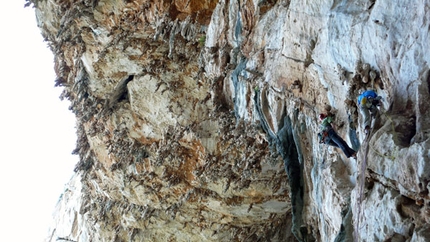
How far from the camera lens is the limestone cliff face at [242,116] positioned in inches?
245

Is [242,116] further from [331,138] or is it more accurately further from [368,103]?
[368,103]

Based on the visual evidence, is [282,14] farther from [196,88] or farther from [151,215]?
[151,215]

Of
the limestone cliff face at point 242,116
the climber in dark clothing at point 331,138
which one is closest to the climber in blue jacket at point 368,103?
the limestone cliff face at point 242,116

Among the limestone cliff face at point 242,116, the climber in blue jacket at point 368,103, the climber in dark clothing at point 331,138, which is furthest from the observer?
the climber in dark clothing at point 331,138

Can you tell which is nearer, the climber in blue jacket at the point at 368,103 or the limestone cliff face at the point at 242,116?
the limestone cliff face at the point at 242,116

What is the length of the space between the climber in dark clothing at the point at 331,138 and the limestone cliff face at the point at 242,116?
0.43 meters

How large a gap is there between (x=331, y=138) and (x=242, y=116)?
770 cm

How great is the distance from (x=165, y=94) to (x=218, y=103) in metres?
3.20

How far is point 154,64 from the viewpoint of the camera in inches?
760

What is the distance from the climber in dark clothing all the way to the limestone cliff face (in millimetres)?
426

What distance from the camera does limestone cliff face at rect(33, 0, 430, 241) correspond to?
621cm

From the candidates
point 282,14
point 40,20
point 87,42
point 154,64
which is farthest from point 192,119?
point 40,20

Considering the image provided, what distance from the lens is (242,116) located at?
15.8m

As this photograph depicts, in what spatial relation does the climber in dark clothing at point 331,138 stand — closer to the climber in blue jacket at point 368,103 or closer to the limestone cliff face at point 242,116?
the limestone cliff face at point 242,116
